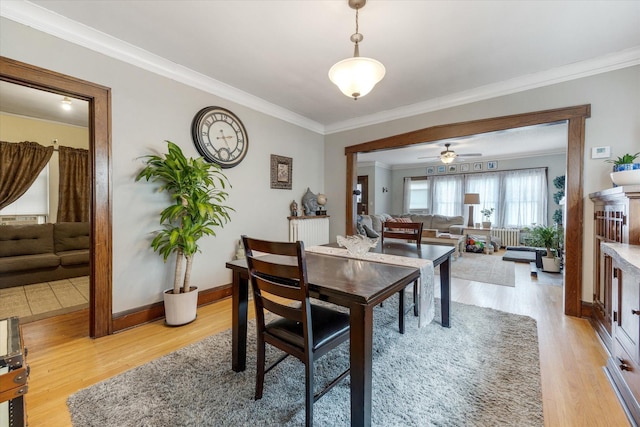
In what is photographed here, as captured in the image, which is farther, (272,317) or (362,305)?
(272,317)

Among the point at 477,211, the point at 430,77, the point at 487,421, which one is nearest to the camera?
the point at 487,421

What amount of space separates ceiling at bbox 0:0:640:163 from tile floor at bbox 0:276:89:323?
2.61 metres

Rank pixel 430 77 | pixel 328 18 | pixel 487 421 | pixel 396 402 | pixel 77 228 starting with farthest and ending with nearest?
pixel 77 228, pixel 430 77, pixel 328 18, pixel 396 402, pixel 487 421

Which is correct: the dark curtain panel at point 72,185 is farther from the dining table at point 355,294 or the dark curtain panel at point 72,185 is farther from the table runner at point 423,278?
the table runner at point 423,278

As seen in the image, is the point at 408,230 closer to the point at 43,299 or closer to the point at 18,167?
the point at 43,299

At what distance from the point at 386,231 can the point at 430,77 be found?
1.71 m

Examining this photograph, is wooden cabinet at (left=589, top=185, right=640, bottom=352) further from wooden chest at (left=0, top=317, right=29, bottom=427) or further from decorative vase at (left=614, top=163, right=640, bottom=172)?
wooden chest at (left=0, top=317, right=29, bottom=427)

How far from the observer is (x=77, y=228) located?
4211mm

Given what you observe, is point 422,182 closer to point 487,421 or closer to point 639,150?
point 639,150

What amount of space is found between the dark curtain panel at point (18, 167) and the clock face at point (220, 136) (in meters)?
3.31

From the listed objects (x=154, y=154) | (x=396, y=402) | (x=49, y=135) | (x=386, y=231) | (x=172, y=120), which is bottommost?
(x=396, y=402)

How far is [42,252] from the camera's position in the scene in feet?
12.8

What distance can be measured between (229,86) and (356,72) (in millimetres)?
1936

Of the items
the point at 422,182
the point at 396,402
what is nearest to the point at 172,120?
the point at 396,402
